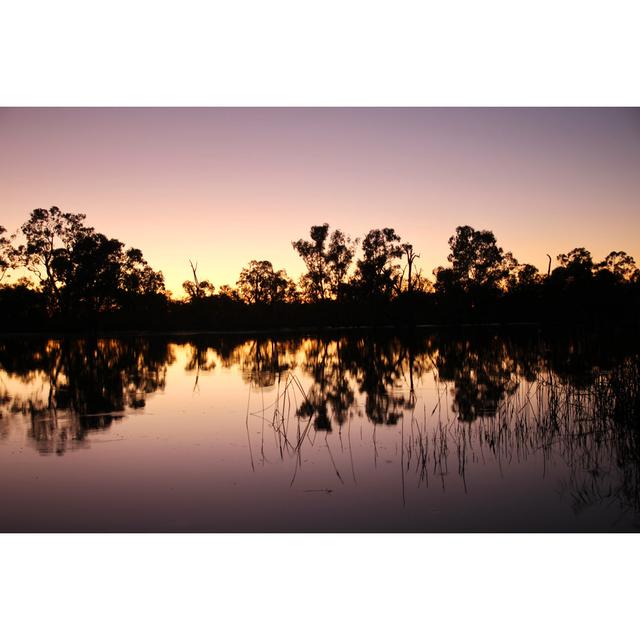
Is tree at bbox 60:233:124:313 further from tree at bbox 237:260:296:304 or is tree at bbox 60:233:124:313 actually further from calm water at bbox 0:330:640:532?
calm water at bbox 0:330:640:532

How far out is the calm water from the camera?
5.51 metres

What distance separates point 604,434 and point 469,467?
2529 millimetres

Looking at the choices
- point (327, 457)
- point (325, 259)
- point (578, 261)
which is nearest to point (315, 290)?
point (325, 259)

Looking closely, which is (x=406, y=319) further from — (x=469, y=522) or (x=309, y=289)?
(x=469, y=522)

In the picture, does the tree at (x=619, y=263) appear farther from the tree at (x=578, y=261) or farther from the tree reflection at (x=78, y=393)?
the tree reflection at (x=78, y=393)

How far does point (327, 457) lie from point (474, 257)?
2728 inches

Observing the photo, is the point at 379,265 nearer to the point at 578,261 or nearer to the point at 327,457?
the point at 578,261

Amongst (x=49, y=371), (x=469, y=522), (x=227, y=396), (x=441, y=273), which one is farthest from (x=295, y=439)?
(x=441, y=273)

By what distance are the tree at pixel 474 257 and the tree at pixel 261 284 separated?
75.2ft

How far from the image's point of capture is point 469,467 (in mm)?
6961

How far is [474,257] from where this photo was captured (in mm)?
73250

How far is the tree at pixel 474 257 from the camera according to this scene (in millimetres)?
72438

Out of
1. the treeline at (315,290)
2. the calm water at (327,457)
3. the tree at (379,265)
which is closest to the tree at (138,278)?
the treeline at (315,290)

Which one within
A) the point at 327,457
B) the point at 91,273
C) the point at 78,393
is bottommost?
the point at 327,457
